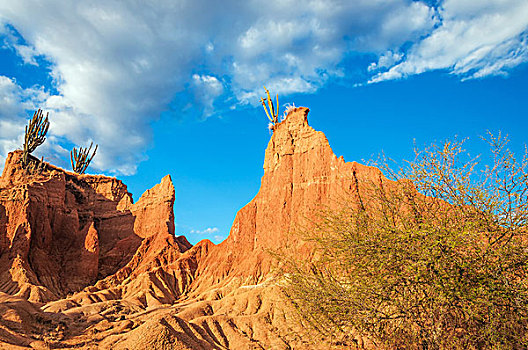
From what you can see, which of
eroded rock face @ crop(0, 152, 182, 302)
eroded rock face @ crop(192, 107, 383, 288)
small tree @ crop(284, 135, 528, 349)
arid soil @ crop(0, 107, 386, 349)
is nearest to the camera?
small tree @ crop(284, 135, 528, 349)

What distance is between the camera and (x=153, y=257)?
74.4m

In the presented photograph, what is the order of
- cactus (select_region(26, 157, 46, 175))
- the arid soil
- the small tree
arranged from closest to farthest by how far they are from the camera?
the small tree < the arid soil < cactus (select_region(26, 157, 46, 175))

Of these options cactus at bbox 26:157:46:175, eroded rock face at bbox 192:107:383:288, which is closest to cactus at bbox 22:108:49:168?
cactus at bbox 26:157:46:175

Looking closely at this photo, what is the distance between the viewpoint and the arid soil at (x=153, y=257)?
4384cm

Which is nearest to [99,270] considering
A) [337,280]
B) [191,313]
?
[191,313]

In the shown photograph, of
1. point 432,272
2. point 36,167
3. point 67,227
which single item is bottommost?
point 432,272

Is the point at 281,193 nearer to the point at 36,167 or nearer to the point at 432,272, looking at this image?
the point at 432,272

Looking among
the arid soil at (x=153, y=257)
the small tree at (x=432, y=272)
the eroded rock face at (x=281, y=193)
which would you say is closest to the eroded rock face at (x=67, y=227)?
the arid soil at (x=153, y=257)

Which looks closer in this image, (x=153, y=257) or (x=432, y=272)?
(x=432, y=272)

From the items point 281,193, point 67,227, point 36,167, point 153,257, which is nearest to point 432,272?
point 281,193

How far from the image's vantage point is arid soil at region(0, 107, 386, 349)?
4384 cm

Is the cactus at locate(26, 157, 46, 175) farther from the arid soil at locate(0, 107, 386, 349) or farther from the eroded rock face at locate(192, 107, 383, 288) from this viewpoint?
the eroded rock face at locate(192, 107, 383, 288)

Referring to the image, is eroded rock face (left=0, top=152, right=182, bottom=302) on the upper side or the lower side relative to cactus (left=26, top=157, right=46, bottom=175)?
lower

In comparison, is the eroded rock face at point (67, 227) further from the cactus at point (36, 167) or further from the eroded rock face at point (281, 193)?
the eroded rock face at point (281, 193)
